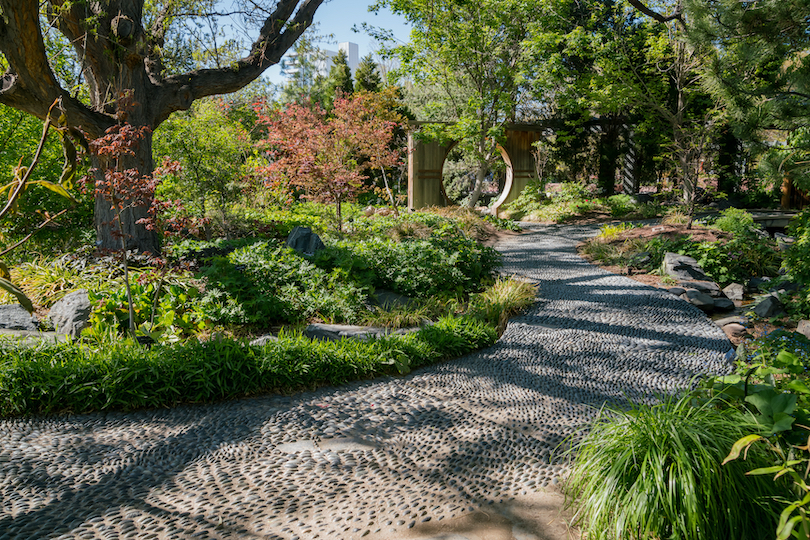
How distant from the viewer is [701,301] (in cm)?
526

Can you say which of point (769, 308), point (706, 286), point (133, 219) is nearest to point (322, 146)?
point (133, 219)

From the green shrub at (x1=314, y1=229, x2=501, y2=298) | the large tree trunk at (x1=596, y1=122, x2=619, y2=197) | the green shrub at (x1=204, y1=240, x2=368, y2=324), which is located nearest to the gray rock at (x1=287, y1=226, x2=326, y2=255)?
the green shrub at (x1=314, y1=229, x2=501, y2=298)

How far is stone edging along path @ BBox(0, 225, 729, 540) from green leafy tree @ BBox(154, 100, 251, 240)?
5.14 m

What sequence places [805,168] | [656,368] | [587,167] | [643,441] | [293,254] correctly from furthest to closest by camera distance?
[587,167] → [293,254] → [805,168] → [656,368] → [643,441]

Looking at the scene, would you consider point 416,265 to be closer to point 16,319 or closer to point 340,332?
point 340,332

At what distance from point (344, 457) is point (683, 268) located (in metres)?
5.26

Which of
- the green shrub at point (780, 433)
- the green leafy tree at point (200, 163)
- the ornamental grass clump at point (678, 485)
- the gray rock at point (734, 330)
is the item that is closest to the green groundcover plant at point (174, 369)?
the ornamental grass clump at point (678, 485)

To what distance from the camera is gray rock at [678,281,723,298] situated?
5.56 meters

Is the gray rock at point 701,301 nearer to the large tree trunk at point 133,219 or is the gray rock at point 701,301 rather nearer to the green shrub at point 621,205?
the large tree trunk at point 133,219

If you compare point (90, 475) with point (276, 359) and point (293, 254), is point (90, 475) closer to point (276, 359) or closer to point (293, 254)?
point (276, 359)

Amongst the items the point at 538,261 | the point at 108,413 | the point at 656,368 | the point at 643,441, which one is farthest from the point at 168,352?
the point at 538,261

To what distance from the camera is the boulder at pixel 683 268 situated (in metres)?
6.02

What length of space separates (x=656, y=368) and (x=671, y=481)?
233cm

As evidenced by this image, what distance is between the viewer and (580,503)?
199 cm
